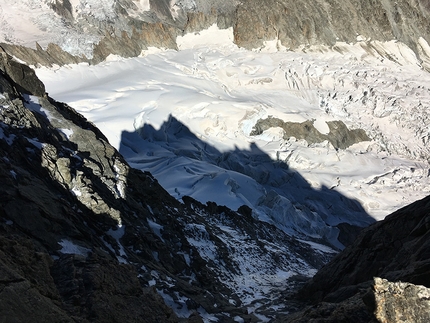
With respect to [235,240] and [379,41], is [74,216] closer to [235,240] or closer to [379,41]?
[235,240]

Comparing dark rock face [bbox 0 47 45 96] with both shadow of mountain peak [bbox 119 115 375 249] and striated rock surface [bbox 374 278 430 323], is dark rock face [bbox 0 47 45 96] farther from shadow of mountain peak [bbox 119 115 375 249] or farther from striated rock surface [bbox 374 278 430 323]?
shadow of mountain peak [bbox 119 115 375 249]

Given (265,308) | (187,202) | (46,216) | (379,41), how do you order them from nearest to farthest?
(46,216) < (265,308) < (187,202) < (379,41)

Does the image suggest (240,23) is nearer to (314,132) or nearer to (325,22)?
(325,22)

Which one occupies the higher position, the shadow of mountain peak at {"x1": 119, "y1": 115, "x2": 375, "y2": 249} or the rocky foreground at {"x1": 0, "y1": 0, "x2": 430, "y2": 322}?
the rocky foreground at {"x1": 0, "y1": 0, "x2": 430, "y2": 322}

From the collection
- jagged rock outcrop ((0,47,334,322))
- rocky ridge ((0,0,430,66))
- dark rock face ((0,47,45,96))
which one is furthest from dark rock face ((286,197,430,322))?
rocky ridge ((0,0,430,66))

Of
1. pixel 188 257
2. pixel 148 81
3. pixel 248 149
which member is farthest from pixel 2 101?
pixel 148 81

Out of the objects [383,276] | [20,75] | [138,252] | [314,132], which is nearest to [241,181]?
[314,132]
